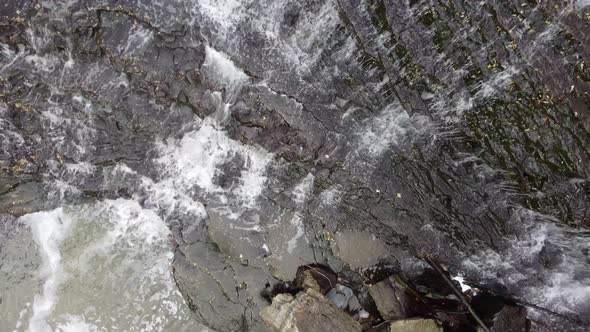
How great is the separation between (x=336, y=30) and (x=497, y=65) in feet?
5.06

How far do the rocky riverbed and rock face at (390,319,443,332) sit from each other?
0.7 inches

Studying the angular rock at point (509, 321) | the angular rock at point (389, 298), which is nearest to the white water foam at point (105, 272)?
the angular rock at point (389, 298)

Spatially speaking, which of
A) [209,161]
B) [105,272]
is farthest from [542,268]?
[105,272]

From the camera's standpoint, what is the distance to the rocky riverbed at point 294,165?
4.07m

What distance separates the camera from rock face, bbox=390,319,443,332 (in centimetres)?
520

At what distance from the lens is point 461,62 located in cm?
404

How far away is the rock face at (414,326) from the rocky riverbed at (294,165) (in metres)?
0.02

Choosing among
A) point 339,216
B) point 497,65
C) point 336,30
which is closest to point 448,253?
point 339,216

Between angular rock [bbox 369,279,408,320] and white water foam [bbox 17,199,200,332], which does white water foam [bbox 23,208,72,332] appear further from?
angular rock [bbox 369,279,408,320]

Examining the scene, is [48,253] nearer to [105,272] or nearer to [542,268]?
[105,272]

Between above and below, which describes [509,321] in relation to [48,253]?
below

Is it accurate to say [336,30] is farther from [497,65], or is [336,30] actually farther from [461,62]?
[497,65]

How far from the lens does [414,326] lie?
5195 millimetres

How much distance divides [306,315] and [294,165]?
1.82 m
